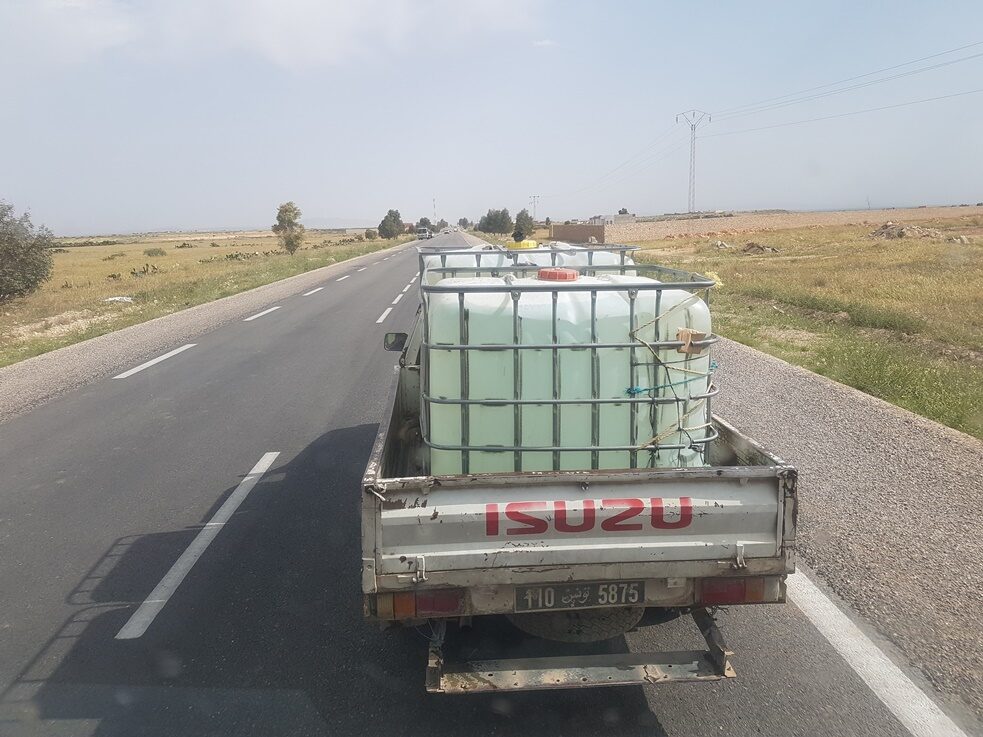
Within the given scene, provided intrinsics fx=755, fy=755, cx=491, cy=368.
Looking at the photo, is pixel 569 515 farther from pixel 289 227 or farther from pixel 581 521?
pixel 289 227

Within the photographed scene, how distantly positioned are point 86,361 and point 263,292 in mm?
12389

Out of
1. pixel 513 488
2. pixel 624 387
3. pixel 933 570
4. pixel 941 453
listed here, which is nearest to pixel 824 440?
pixel 941 453

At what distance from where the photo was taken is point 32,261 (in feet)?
77.0

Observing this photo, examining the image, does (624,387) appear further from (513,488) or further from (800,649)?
(800,649)

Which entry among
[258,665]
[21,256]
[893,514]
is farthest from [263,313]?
[893,514]

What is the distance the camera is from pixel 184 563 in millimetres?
4652

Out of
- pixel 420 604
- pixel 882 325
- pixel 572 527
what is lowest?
pixel 420 604

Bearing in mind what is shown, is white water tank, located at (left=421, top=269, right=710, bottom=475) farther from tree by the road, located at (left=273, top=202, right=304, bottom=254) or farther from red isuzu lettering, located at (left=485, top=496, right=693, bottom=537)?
tree by the road, located at (left=273, top=202, right=304, bottom=254)

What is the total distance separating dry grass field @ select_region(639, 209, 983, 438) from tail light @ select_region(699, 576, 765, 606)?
1577 mm

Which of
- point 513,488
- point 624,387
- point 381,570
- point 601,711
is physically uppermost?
point 624,387

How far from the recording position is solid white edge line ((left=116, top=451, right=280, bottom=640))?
3.92 meters

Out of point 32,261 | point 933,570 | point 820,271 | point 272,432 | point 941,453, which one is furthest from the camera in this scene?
point 820,271

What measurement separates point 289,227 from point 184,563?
55.4m

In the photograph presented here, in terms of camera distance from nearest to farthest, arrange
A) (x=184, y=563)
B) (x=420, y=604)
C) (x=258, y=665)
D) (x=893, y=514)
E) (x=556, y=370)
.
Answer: (x=420, y=604), (x=556, y=370), (x=258, y=665), (x=184, y=563), (x=893, y=514)
